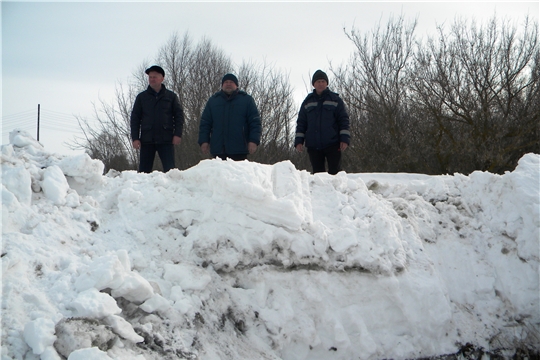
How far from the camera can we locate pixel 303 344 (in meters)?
3.16

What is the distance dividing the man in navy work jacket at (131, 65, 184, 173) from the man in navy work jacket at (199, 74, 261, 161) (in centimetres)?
41

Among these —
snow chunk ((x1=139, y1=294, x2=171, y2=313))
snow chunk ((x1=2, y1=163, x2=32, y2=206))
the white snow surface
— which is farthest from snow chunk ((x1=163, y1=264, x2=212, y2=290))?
snow chunk ((x1=2, y1=163, x2=32, y2=206))

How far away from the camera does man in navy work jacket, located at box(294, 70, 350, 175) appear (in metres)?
5.53

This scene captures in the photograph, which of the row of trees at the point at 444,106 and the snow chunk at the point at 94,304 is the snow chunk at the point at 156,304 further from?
the row of trees at the point at 444,106

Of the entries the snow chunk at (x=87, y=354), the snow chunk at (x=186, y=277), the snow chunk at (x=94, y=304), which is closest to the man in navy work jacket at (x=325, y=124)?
the snow chunk at (x=186, y=277)

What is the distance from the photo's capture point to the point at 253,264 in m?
3.30

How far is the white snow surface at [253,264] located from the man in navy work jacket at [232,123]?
1.41 metres

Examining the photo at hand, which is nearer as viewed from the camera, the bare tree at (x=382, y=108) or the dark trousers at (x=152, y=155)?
the dark trousers at (x=152, y=155)

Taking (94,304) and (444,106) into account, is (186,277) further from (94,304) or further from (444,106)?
(444,106)

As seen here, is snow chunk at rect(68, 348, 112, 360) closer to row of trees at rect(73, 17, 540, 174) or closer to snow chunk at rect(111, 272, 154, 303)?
snow chunk at rect(111, 272, 154, 303)

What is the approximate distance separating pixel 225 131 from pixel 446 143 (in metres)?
8.08

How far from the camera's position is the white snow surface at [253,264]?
8.10ft

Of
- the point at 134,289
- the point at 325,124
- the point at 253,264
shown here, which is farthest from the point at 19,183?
the point at 325,124

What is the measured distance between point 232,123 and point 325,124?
120 cm
